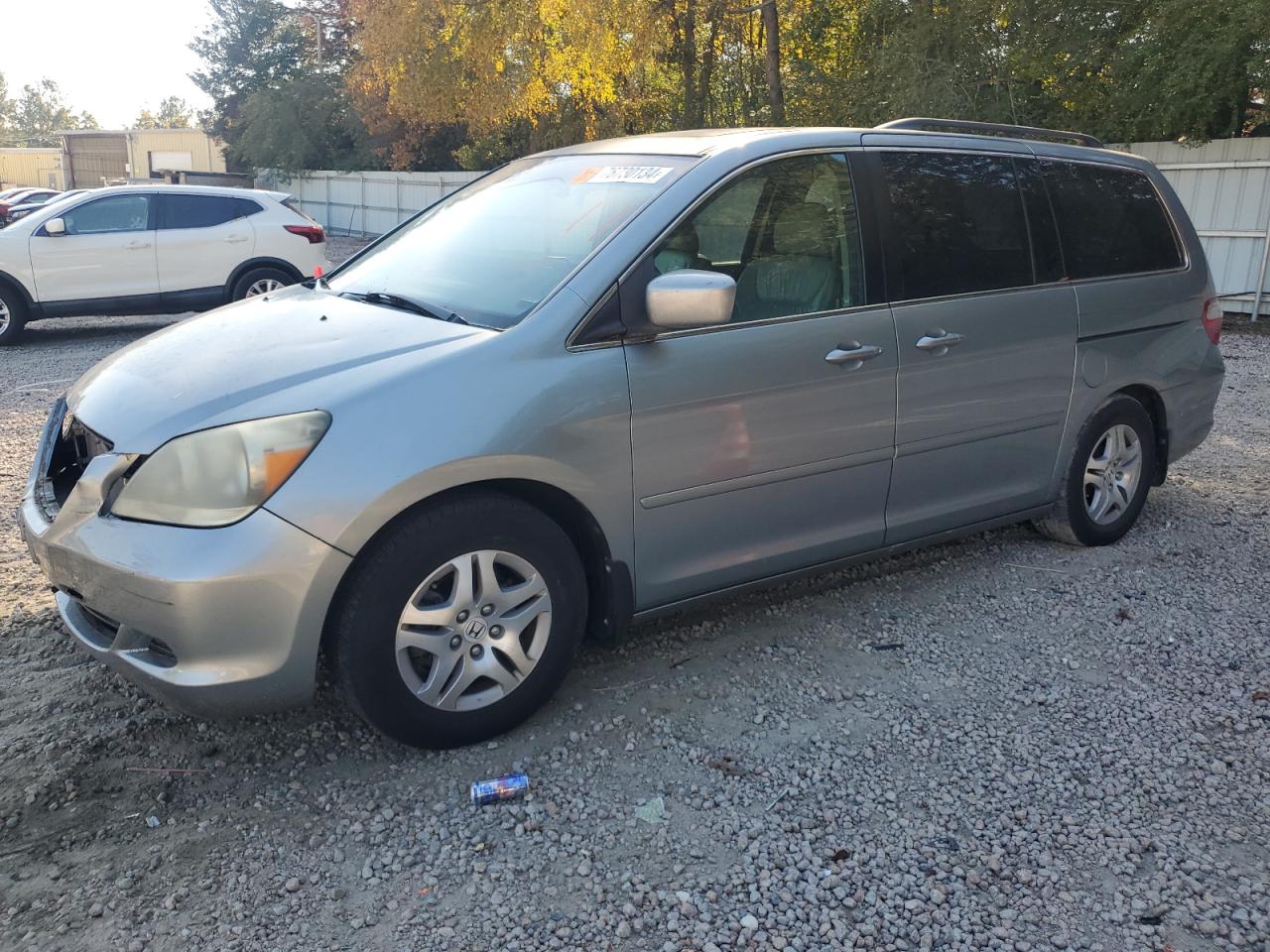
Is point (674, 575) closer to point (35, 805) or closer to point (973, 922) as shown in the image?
point (973, 922)

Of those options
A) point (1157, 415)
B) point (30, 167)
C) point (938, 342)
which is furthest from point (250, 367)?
point (30, 167)

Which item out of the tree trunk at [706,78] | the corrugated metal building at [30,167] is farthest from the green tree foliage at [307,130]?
the corrugated metal building at [30,167]

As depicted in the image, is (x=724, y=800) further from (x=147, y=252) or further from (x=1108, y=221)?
(x=147, y=252)

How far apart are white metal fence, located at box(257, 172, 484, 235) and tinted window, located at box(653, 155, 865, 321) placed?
2339 centimetres

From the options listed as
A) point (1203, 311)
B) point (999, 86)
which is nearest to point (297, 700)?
point (1203, 311)

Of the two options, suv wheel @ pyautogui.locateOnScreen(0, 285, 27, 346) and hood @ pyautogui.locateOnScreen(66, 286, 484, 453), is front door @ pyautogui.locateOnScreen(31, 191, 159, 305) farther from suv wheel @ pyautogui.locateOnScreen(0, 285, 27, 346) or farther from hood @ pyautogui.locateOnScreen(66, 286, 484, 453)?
hood @ pyautogui.locateOnScreen(66, 286, 484, 453)

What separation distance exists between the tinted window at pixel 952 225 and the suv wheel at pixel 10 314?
34.2ft

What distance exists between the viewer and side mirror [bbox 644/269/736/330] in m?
3.32

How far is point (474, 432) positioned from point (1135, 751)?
7.68 feet

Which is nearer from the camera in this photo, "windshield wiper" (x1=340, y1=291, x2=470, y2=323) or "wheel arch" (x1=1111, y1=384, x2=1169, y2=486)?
"windshield wiper" (x1=340, y1=291, x2=470, y2=323)

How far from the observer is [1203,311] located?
5402 millimetres

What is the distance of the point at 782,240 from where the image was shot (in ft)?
12.9

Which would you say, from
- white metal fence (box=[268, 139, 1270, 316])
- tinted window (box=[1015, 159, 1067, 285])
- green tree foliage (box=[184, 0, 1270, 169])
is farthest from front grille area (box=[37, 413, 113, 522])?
green tree foliage (box=[184, 0, 1270, 169])

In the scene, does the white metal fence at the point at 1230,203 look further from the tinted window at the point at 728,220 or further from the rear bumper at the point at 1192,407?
the tinted window at the point at 728,220
